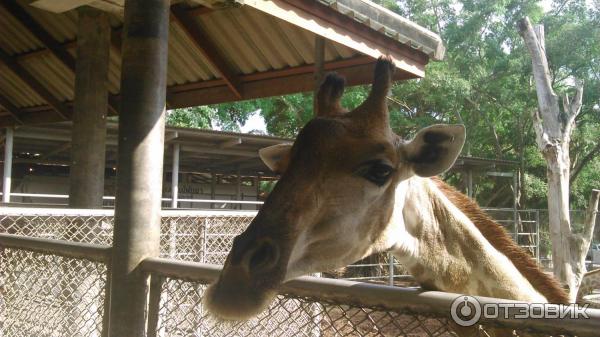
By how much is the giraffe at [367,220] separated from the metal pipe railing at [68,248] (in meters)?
0.82

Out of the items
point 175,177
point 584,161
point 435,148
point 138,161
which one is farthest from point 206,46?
point 584,161

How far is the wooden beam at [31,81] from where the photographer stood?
24.8 ft

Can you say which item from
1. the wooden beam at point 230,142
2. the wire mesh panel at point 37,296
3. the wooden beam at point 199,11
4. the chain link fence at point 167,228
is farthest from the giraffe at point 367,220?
the wooden beam at point 230,142

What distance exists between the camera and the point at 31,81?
301 inches

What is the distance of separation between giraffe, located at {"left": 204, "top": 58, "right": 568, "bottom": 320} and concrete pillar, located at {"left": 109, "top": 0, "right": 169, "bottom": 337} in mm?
603

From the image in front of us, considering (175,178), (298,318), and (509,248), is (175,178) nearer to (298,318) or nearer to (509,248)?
(509,248)

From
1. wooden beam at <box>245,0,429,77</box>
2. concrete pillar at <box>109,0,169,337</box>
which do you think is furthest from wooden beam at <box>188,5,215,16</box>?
concrete pillar at <box>109,0,169,337</box>

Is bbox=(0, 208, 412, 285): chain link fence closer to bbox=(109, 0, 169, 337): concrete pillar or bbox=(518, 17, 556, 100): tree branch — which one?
bbox=(109, 0, 169, 337): concrete pillar

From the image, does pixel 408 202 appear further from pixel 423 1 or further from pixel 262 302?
pixel 423 1

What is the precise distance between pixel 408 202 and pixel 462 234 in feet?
1.01

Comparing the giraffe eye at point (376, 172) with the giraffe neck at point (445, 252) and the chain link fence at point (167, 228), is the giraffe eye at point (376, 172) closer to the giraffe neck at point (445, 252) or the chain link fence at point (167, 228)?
the giraffe neck at point (445, 252)

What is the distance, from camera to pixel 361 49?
15.4 ft

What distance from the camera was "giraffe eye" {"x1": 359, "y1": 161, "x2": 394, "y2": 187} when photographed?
198 cm

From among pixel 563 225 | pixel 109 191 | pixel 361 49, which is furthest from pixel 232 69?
pixel 109 191
